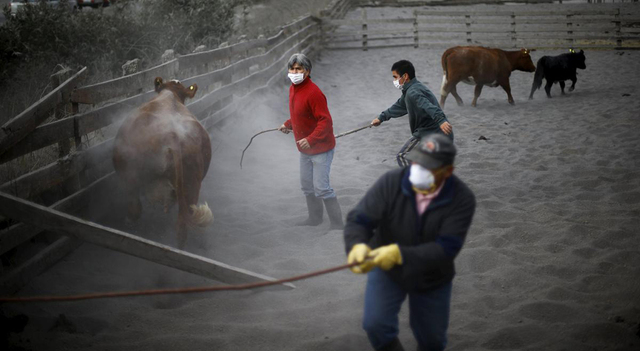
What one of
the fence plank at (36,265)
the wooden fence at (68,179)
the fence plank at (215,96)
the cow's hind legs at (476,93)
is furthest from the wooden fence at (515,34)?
the fence plank at (36,265)

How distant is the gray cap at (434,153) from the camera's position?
2648 millimetres

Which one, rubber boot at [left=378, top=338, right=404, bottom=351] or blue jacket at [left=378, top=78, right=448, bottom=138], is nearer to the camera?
rubber boot at [left=378, top=338, right=404, bottom=351]

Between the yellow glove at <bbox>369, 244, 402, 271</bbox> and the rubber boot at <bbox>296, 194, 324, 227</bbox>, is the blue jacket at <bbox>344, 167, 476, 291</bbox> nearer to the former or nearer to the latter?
the yellow glove at <bbox>369, 244, 402, 271</bbox>

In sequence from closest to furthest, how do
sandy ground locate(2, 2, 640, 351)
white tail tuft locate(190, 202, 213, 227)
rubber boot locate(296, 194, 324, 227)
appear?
sandy ground locate(2, 2, 640, 351) → white tail tuft locate(190, 202, 213, 227) → rubber boot locate(296, 194, 324, 227)

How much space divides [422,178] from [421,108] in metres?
2.75

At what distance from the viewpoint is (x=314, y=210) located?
19.0 ft

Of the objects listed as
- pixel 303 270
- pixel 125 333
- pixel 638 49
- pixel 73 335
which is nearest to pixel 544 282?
pixel 303 270

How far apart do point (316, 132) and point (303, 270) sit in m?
1.34

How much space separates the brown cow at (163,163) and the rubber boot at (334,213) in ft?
4.32

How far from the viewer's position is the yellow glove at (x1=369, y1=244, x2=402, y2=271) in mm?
2615

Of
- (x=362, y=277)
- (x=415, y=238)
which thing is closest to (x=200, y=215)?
(x=362, y=277)

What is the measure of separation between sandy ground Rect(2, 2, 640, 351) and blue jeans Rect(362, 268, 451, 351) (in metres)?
0.70

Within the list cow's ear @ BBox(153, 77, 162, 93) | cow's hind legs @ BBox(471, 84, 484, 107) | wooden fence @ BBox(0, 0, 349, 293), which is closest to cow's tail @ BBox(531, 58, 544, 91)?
cow's hind legs @ BBox(471, 84, 484, 107)

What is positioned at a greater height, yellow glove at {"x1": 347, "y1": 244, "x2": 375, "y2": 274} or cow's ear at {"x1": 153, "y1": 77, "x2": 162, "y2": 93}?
cow's ear at {"x1": 153, "y1": 77, "x2": 162, "y2": 93}
